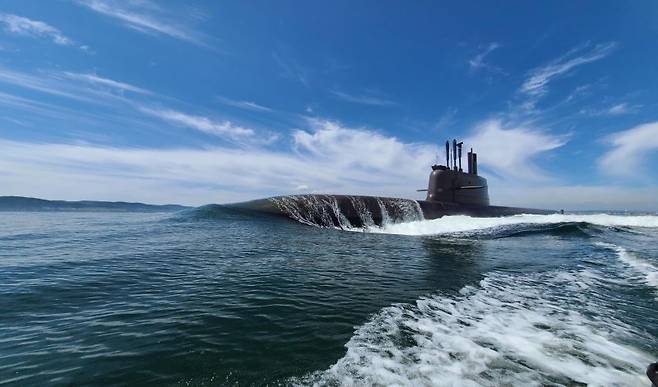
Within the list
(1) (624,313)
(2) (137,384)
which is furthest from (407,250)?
(2) (137,384)

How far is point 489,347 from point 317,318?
311cm

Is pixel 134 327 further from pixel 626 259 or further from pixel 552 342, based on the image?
pixel 626 259

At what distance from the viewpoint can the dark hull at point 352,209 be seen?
2978 centimetres

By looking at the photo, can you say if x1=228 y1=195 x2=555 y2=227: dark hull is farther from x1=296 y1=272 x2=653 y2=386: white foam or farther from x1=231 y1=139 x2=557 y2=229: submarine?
x1=296 y1=272 x2=653 y2=386: white foam

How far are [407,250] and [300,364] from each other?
11.8 meters

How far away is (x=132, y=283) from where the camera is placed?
902cm

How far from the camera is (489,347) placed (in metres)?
5.77

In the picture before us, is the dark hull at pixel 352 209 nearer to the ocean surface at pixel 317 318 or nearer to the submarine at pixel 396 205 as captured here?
the submarine at pixel 396 205

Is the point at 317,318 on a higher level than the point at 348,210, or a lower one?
lower

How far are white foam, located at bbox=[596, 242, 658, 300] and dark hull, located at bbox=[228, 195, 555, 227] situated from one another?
15.4 metres

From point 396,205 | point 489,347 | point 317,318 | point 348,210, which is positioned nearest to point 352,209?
point 348,210

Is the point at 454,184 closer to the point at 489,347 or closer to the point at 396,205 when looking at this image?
the point at 396,205

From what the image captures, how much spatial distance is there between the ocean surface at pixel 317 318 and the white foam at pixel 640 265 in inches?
2.5

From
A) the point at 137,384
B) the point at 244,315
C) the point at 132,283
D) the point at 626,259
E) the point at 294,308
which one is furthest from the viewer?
the point at 626,259
